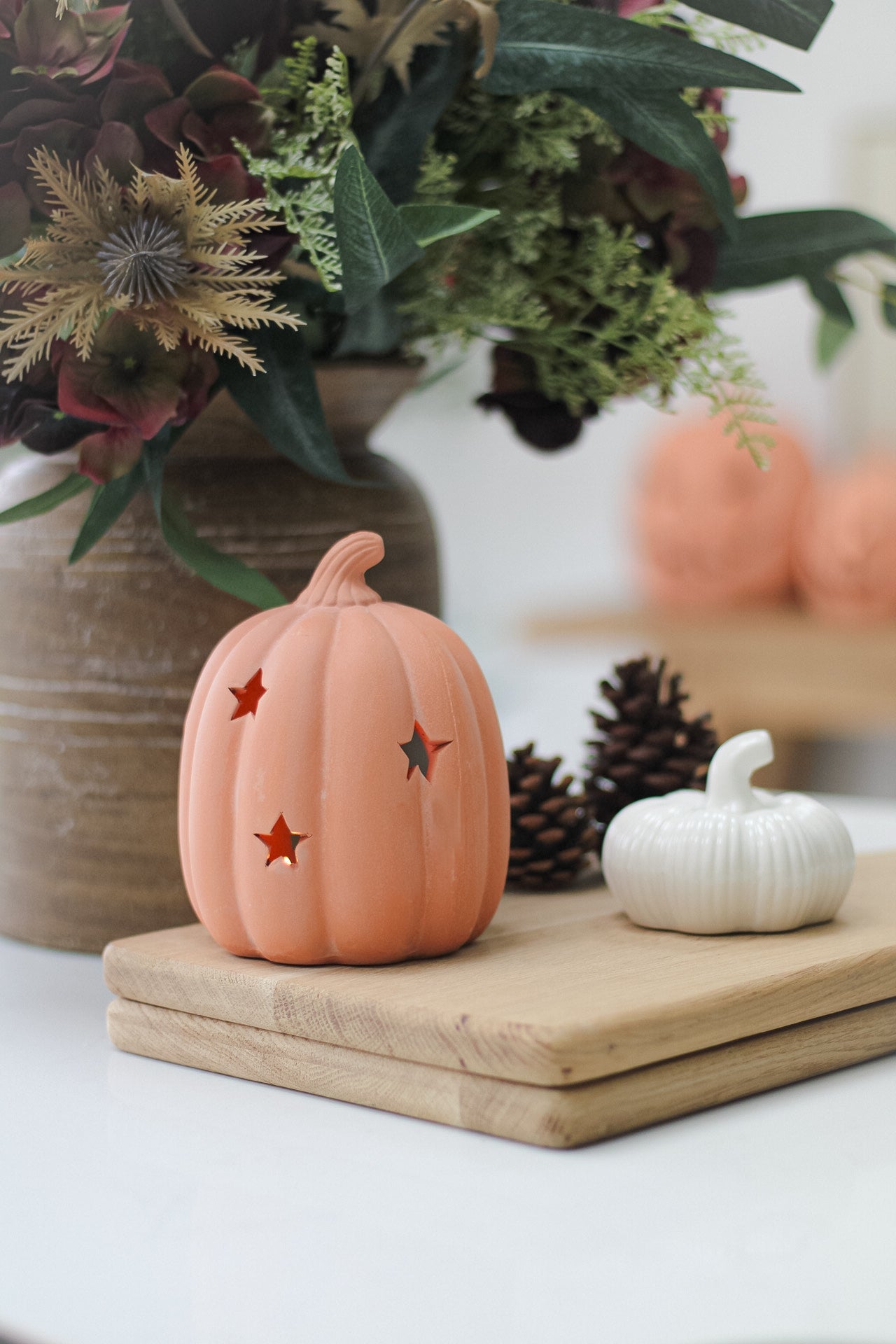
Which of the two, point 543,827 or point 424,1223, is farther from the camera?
point 543,827

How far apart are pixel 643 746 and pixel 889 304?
0.94 feet

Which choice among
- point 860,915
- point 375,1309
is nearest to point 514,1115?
point 375,1309

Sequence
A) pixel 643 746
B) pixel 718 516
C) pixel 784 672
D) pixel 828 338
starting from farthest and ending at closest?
1. pixel 718 516
2. pixel 784 672
3. pixel 828 338
4. pixel 643 746

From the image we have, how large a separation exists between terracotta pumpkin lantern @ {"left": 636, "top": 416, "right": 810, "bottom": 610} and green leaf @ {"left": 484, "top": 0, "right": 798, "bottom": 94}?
6.23ft

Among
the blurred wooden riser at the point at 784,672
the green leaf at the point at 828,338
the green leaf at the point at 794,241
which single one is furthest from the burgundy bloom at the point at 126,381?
the blurred wooden riser at the point at 784,672

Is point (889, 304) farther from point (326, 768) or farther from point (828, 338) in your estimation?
point (326, 768)

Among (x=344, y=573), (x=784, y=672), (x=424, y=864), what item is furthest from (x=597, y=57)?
(x=784, y=672)

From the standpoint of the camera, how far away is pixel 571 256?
0.72 metres

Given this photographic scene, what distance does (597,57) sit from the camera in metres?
0.62

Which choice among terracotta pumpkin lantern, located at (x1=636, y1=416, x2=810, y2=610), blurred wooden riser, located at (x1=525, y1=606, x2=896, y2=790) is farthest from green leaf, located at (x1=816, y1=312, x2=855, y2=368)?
terracotta pumpkin lantern, located at (x1=636, y1=416, x2=810, y2=610)

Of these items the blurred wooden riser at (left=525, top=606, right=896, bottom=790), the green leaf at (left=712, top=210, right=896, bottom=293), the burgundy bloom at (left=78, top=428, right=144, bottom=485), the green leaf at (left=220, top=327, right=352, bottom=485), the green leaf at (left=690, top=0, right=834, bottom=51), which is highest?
the green leaf at (left=690, top=0, right=834, bottom=51)

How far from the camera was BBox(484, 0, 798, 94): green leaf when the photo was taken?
61 cm

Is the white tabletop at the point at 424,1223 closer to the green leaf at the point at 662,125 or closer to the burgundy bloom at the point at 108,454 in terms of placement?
the burgundy bloom at the point at 108,454

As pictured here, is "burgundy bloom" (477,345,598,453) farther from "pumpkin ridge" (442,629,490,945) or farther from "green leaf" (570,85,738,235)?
"pumpkin ridge" (442,629,490,945)
